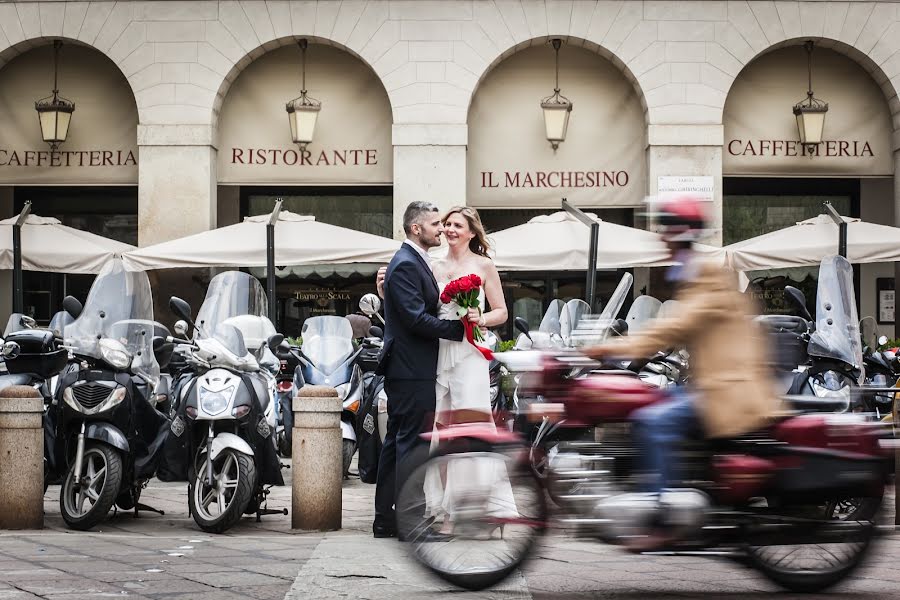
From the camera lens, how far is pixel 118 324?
8.02 meters

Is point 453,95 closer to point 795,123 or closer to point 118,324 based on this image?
point 795,123

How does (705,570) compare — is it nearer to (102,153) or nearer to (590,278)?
(590,278)

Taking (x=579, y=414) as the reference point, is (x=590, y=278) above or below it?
above

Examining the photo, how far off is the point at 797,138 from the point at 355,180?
5878 mm

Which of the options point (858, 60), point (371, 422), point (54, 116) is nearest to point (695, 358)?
point (371, 422)

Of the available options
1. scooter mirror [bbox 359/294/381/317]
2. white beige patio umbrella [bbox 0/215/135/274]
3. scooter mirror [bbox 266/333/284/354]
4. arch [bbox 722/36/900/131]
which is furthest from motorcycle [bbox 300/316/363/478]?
arch [bbox 722/36/900/131]

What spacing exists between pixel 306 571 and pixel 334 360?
15.4ft

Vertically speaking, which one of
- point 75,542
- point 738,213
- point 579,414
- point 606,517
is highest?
point 738,213

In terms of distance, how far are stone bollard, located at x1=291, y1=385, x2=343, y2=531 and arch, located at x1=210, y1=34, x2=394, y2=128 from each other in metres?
9.66

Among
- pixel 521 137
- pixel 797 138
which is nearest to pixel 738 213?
pixel 797 138

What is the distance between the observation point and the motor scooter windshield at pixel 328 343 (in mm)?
10336

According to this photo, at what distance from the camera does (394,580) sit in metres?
5.50

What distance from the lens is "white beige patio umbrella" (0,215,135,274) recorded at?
14.4 metres

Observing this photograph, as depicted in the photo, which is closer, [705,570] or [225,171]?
[705,570]
